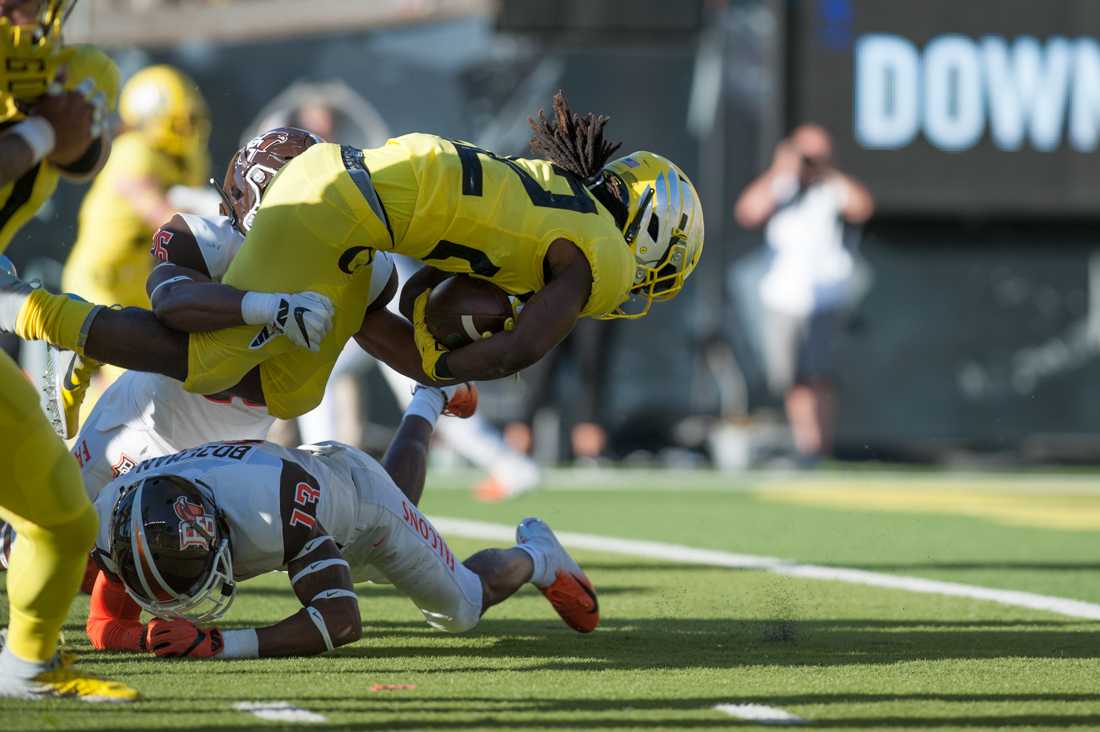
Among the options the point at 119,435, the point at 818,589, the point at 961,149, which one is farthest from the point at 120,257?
the point at 961,149

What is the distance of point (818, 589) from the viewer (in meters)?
5.78

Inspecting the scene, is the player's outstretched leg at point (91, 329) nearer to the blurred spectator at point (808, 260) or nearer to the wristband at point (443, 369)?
the wristband at point (443, 369)

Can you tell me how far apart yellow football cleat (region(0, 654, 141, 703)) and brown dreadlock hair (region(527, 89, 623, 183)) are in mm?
2037

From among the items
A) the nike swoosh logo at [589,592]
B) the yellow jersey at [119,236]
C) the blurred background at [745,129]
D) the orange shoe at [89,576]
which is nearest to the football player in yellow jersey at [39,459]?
the orange shoe at [89,576]

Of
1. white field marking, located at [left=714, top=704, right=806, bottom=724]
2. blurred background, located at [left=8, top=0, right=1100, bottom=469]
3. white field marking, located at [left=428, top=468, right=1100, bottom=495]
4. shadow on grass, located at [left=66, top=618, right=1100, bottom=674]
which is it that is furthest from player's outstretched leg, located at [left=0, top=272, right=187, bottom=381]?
blurred background, located at [left=8, top=0, right=1100, bottom=469]

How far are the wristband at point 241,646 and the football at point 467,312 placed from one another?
100 centimetres

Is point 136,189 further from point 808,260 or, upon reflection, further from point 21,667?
point 808,260

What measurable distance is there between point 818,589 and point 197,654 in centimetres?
241

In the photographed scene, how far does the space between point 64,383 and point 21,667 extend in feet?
4.48

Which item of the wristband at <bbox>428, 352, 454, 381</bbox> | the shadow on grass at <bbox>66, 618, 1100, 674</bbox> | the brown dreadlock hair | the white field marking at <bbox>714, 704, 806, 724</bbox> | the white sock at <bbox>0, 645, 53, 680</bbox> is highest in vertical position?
the brown dreadlock hair

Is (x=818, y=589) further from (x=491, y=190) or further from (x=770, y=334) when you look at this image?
(x=770, y=334)

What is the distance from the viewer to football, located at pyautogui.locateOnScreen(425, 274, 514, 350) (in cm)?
462

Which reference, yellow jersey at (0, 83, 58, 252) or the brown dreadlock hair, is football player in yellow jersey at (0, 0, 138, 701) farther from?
the brown dreadlock hair

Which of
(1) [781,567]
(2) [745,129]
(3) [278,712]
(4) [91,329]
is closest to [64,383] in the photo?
(4) [91,329]
